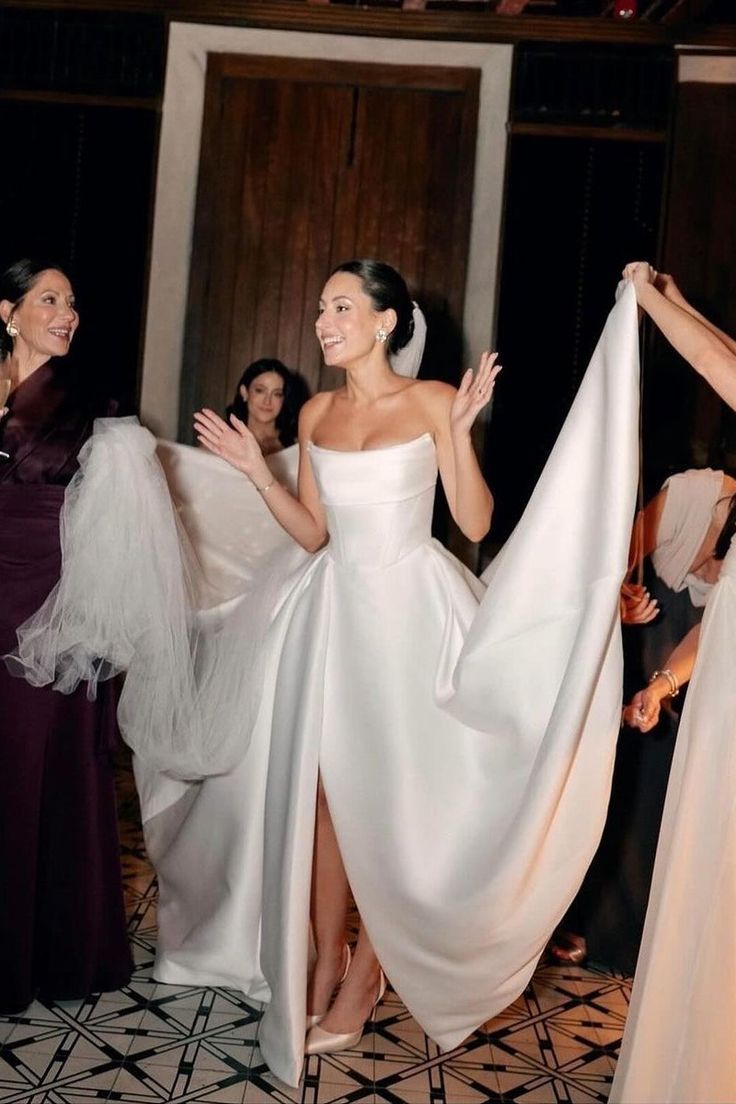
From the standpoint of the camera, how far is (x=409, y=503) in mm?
2854

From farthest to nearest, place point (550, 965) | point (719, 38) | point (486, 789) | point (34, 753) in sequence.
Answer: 1. point (719, 38)
2. point (550, 965)
3. point (34, 753)
4. point (486, 789)

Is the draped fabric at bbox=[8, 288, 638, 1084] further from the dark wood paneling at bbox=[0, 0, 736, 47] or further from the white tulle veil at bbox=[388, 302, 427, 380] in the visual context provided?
the dark wood paneling at bbox=[0, 0, 736, 47]

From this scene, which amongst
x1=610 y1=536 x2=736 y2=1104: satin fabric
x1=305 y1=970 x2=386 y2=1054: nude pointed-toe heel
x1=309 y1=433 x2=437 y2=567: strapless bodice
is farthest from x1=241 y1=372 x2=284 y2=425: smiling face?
x1=610 y1=536 x2=736 y2=1104: satin fabric

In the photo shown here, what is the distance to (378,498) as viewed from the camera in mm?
2828

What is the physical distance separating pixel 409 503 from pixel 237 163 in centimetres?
339

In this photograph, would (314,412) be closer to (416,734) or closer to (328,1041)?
(416,734)

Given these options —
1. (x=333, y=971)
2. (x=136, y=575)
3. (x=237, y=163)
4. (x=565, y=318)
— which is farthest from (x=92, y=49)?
(x=333, y=971)

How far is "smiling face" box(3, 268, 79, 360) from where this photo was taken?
2922 mm

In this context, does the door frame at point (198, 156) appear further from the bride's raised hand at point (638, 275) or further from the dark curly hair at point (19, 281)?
the bride's raised hand at point (638, 275)

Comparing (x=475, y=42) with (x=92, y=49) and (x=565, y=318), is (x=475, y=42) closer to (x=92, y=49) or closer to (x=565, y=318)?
(x=565, y=318)

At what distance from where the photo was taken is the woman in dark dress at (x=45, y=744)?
2.80 metres

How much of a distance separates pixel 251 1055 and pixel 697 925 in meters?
1.16

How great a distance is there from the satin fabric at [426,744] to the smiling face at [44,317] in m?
0.70

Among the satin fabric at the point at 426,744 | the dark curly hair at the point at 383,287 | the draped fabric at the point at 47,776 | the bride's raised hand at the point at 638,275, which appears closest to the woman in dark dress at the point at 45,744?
the draped fabric at the point at 47,776
